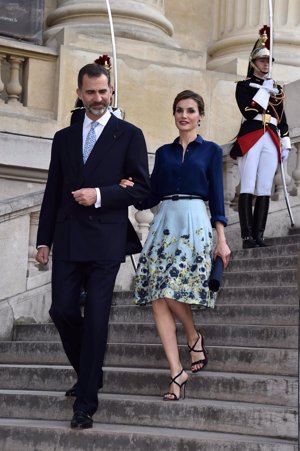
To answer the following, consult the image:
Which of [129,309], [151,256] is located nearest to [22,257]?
[129,309]

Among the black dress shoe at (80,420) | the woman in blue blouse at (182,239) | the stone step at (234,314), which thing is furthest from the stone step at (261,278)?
the black dress shoe at (80,420)

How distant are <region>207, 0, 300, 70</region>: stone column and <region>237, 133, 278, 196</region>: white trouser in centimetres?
402

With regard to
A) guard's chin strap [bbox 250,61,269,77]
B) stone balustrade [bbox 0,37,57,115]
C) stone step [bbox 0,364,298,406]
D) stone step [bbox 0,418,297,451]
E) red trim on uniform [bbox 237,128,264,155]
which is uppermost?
stone balustrade [bbox 0,37,57,115]

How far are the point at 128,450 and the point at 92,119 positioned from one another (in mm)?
1735

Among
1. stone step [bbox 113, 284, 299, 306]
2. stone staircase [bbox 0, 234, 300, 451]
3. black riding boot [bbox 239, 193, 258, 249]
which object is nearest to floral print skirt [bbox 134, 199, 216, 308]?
stone staircase [bbox 0, 234, 300, 451]

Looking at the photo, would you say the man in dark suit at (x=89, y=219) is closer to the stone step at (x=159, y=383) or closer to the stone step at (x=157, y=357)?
the stone step at (x=159, y=383)

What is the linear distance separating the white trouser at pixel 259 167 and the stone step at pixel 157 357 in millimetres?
2440

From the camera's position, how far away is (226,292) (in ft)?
25.9

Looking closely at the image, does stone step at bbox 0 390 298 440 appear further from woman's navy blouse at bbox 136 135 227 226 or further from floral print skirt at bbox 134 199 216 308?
woman's navy blouse at bbox 136 135 227 226

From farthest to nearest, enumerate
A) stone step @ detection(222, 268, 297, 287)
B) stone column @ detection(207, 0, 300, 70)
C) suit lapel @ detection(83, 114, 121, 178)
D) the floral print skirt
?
stone column @ detection(207, 0, 300, 70) → stone step @ detection(222, 268, 297, 287) → the floral print skirt → suit lapel @ detection(83, 114, 121, 178)

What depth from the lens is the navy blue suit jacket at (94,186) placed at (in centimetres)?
607

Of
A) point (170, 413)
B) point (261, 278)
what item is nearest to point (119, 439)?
point (170, 413)

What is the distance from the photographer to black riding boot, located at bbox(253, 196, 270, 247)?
366 inches

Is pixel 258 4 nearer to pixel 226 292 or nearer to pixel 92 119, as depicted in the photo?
pixel 226 292
